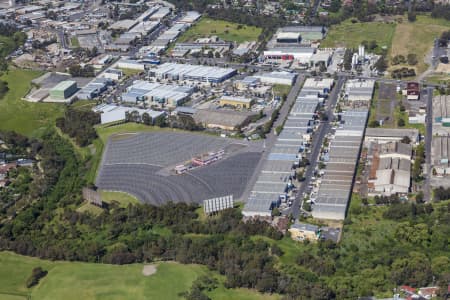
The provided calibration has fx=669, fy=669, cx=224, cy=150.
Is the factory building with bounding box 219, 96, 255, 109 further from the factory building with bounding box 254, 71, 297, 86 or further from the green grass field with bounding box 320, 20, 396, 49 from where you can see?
the green grass field with bounding box 320, 20, 396, 49

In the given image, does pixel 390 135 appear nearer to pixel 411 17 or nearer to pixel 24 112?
pixel 24 112

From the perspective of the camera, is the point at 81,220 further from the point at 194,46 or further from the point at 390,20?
the point at 390,20

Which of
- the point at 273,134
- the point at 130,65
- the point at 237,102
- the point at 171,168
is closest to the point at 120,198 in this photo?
the point at 171,168

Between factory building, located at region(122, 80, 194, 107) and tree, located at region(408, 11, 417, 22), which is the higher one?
tree, located at region(408, 11, 417, 22)

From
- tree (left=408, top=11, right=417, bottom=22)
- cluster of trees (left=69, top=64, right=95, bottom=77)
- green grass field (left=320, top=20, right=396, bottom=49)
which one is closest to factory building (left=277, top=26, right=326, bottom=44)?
green grass field (left=320, top=20, right=396, bottom=49)

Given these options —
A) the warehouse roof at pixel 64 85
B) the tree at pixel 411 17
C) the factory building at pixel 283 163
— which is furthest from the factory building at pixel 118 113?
the tree at pixel 411 17

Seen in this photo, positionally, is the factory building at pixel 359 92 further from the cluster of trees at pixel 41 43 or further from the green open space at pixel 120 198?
the cluster of trees at pixel 41 43

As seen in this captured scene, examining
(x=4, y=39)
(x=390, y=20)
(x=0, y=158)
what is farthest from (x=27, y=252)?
(x=390, y=20)
